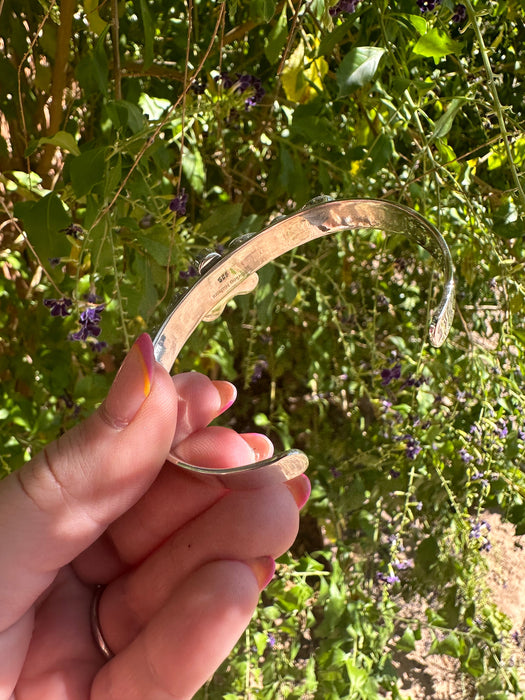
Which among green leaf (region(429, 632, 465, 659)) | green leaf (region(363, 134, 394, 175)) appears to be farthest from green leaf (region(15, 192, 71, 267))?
green leaf (region(429, 632, 465, 659))

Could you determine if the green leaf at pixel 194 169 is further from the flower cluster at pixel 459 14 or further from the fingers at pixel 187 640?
the fingers at pixel 187 640

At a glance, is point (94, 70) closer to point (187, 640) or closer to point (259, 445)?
point (259, 445)

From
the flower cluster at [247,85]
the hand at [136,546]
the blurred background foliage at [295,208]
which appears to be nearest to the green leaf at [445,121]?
the blurred background foliage at [295,208]

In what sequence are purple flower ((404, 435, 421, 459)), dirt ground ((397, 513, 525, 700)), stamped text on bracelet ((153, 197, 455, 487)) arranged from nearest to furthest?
stamped text on bracelet ((153, 197, 455, 487)), purple flower ((404, 435, 421, 459)), dirt ground ((397, 513, 525, 700))

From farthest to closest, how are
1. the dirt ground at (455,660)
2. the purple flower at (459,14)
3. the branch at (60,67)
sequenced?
the dirt ground at (455,660) → the purple flower at (459,14) → the branch at (60,67)

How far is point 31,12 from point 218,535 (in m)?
0.57

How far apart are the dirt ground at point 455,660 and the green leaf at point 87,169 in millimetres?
1024

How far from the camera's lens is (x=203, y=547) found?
58 cm

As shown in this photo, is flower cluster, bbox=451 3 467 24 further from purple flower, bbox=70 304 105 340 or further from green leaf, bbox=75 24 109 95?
purple flower, bbox=70 304 105 340

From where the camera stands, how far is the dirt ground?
1416 mm

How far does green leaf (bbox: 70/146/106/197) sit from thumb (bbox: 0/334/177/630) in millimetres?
219

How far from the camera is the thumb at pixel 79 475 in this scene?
0.51 metres

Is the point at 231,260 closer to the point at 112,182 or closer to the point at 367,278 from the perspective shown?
the point at 112,182

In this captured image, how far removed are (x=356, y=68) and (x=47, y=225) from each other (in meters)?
0.31
